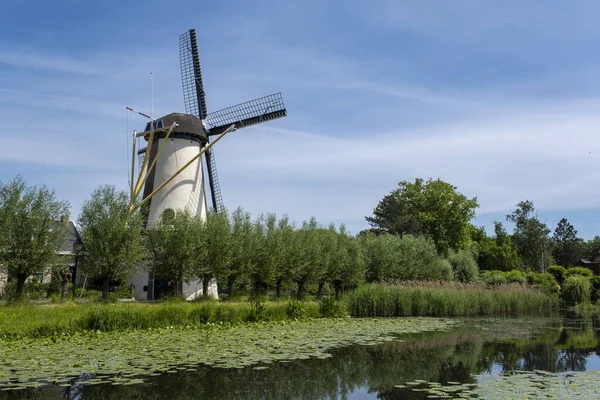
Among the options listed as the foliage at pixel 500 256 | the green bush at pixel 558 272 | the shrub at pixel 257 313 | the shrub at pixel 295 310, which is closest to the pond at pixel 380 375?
the shrub at pixel 257 313

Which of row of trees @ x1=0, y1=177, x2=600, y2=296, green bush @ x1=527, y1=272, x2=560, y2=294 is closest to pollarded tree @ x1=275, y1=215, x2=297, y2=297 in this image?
row of trees @ x1=0, y1=177, x2=600, y2=296

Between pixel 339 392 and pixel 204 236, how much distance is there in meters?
18.0

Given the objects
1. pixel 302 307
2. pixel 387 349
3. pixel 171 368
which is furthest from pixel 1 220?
pixel 387 349

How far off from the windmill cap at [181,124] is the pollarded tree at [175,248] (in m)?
5.51

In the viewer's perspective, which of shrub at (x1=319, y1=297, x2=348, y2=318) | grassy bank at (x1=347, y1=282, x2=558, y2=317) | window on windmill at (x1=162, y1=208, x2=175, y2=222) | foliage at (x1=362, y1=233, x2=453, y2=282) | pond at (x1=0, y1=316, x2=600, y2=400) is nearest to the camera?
pond at (x1=0, y1=316, x2=600, y2=400)

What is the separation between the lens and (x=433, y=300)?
25484 mm

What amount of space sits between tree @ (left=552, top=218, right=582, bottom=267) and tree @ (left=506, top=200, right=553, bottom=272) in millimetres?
15952

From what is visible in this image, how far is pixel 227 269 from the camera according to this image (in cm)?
2675

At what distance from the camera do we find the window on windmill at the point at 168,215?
27.2 metres

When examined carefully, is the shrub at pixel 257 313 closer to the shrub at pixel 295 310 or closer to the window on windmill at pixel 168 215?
the shrub at pixel 295 310

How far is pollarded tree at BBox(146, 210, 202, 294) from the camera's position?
25172mm

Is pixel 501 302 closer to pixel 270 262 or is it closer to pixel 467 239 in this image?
pixel 270 262

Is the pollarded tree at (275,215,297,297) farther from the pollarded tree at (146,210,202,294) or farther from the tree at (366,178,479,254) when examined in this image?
the tree at (366,178,479,254)

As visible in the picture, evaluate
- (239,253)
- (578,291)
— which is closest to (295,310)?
(239,253)
